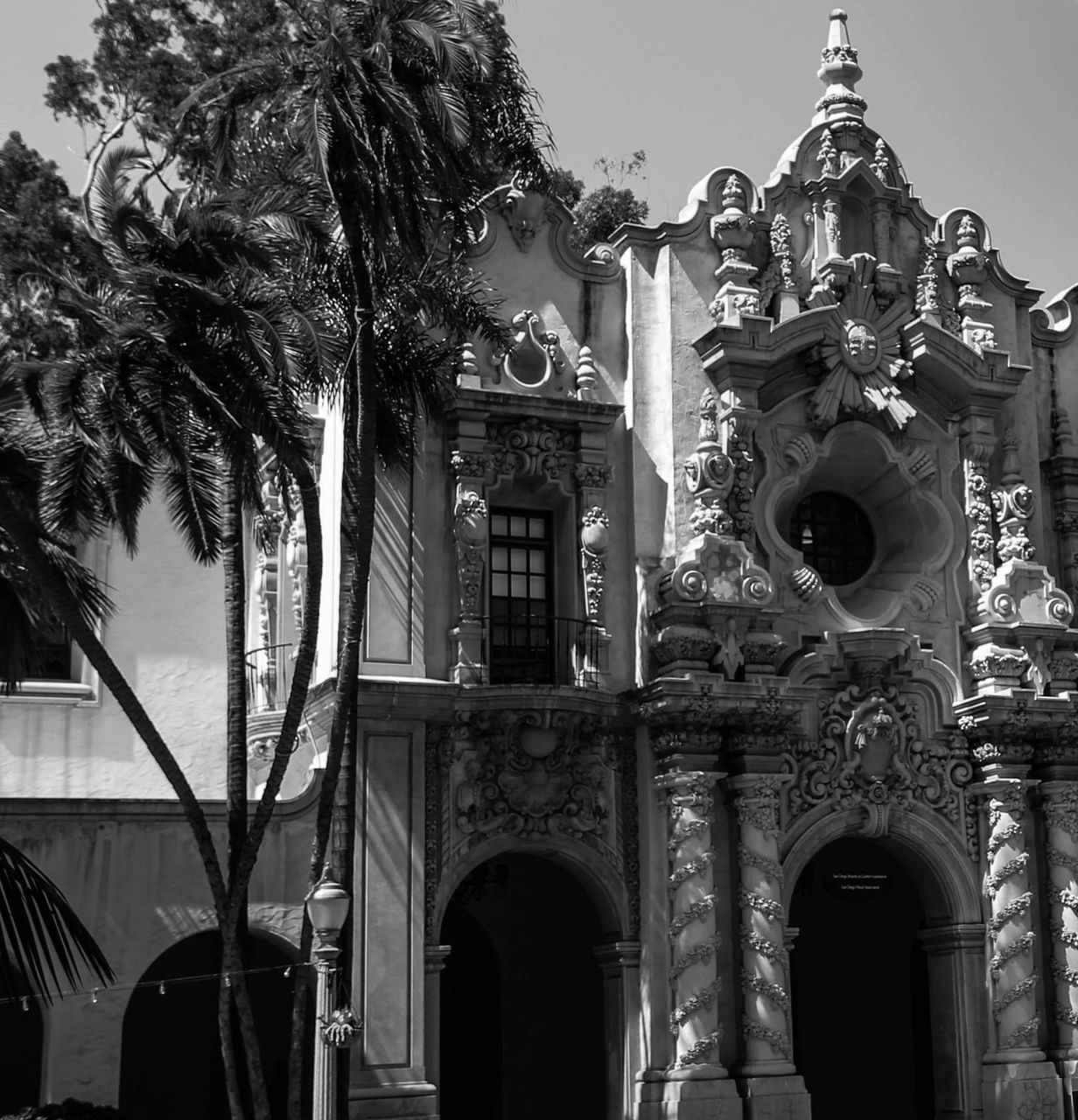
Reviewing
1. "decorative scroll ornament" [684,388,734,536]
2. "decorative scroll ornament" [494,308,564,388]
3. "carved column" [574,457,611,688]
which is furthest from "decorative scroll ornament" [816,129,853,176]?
"carved column" [574,457,611,688]

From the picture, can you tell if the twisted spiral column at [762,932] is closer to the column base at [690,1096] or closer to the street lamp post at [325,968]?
the column base at [690,1096]

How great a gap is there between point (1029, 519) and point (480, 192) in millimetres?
9832

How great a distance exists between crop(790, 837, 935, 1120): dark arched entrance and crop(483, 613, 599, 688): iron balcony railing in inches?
304

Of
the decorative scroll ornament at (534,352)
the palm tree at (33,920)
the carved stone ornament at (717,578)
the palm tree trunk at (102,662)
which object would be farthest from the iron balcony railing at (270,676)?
the palm tree at (33,920)

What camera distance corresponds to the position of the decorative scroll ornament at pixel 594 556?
78.2 ft

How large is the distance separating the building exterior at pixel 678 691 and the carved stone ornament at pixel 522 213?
56 millimetres

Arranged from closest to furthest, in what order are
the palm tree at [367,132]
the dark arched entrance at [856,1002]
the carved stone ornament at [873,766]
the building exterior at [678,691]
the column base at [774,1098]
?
the palm tree at [367,132], the building exterior at [678,691], the column base at [774,1098], the carved stone ornament at [873,766], the dark arched entrance at [856,1002]

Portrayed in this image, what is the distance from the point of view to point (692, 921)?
22.9 metres

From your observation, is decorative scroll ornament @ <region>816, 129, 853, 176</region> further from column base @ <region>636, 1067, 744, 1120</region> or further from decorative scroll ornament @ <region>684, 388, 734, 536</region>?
column base @ <region>636, 1067, 744, 1120</region>

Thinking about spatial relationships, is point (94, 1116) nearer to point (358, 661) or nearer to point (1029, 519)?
point (358, 661)

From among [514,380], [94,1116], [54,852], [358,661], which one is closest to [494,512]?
[514,380]

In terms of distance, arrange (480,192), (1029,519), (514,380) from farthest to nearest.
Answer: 1. (1029,519)
2. (514,380)
3. (480,192)

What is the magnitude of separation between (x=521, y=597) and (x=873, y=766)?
5.56 m

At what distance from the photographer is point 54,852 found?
20578mm
